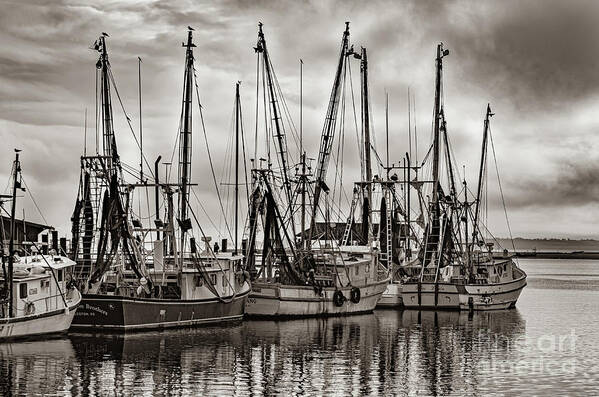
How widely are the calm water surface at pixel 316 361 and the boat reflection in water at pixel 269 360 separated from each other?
0.06m

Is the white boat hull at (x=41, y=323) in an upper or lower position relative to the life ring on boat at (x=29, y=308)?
lower

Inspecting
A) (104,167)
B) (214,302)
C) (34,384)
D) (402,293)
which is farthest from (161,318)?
(402,293)

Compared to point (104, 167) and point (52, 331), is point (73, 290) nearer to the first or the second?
point (52, 331)

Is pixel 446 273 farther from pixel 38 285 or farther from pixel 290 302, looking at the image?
pixel 38 285

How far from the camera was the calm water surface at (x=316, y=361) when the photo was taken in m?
43.7

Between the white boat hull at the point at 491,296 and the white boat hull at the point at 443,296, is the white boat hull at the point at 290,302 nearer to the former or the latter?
the white boat hull at the point at 443,296

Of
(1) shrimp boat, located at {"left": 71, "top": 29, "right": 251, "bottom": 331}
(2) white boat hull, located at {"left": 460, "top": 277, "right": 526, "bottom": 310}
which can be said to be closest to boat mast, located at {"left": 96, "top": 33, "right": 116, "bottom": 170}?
(1) shrimp boat, located at {"left": 71, "top": 29, "right": 251, "bottom": 331}

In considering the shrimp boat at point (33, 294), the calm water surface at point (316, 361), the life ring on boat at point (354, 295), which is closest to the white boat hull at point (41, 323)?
the shrimp boat at point (33, 294)

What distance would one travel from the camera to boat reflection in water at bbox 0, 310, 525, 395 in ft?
143

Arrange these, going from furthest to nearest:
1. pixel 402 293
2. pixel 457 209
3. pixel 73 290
Answer: pixel 457 209, pixel 402 293, pixel 73 290

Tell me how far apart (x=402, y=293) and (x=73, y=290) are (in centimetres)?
3234

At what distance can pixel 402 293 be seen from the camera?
83.4 m

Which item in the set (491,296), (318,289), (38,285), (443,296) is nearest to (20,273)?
(38,285)

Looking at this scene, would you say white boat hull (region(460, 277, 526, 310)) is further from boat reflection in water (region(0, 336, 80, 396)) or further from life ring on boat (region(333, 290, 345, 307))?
boat reflection in water (region(0, 336, 80, 396))
